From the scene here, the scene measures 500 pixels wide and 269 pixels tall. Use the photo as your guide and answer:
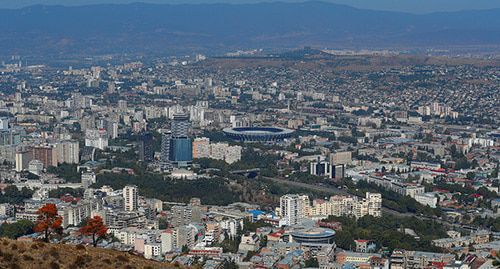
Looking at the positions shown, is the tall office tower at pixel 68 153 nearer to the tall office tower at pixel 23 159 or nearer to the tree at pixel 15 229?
the tall office tower at pixel 23 159

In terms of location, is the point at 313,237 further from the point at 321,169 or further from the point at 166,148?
the point at 166,148

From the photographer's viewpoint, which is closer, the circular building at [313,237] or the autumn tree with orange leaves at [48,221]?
the autumn tree with orange leaves at [48,221]

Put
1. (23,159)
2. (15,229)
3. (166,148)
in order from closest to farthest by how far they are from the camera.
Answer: (15,229) < (23,159) < (166,148)

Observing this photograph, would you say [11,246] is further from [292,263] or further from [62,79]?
[62,79]

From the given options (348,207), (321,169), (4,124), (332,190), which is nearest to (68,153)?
(321,169)

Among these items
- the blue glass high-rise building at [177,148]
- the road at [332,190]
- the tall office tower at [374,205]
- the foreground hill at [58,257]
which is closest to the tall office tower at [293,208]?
the tall office tower at [374,205]
